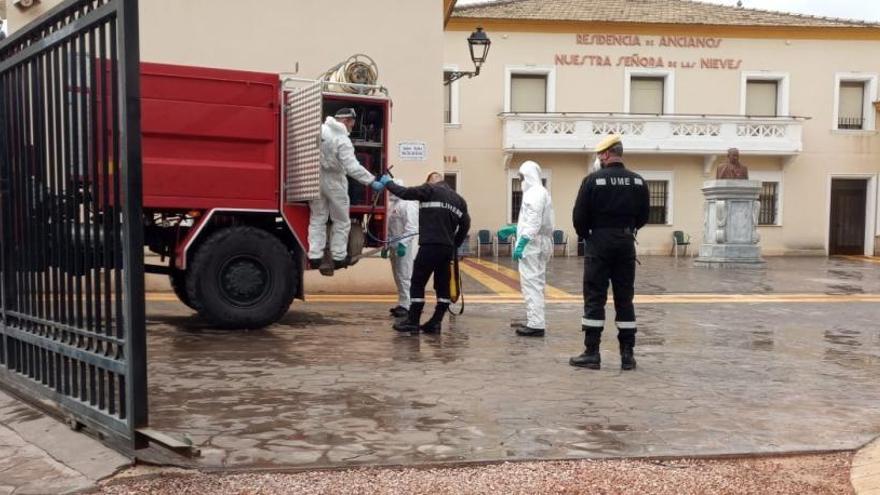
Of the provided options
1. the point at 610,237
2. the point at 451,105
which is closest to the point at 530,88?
the point at 451,105

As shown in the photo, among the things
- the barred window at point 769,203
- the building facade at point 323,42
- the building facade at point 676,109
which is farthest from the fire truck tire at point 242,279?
the barred window at point 769,203

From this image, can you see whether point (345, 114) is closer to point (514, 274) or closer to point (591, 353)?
point (591, 353)

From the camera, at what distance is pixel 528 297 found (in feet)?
26.6

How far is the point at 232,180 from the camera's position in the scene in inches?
305

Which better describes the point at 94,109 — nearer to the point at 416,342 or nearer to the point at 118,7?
the point at 118,7

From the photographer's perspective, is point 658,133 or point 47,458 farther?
point 658,133

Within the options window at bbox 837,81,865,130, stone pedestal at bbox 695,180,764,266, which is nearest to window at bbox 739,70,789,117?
window at bbox 837,81,865,130

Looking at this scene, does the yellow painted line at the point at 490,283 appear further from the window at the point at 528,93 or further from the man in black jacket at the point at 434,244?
the window at the point at 528,93

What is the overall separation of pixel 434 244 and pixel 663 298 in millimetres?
5507

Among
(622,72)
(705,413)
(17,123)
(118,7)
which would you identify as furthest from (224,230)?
(622,72)

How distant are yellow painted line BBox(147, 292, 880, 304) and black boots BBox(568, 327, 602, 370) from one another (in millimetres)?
4701

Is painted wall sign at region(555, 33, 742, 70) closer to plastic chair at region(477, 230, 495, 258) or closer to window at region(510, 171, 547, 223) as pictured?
window at region(510, 171, 547, 223)

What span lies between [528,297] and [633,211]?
2084mm

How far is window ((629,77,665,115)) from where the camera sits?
25.8 meters
